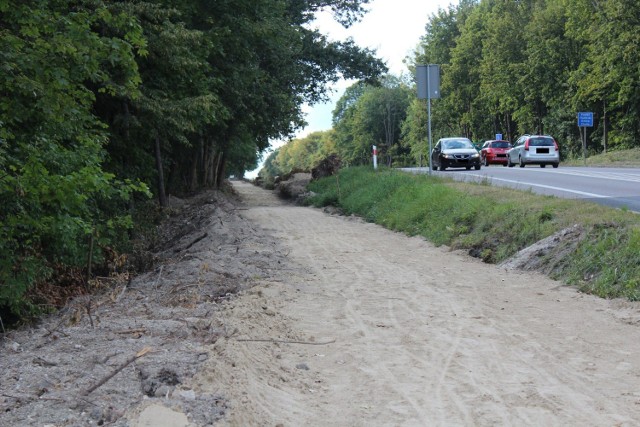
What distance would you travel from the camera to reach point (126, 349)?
18.0 feet

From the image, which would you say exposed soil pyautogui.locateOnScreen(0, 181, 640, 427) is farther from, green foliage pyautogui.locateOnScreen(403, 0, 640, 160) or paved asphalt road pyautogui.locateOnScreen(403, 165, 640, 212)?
green foliage pyautogui.locateOnScreen(403, 0, 640, 160)

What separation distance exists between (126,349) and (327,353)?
174 centimetres

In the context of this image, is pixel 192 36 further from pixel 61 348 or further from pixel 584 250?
pixel 61 348

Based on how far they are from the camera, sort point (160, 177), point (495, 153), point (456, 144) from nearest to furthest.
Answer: point (160, 177) < point (456, 144) < point (495, 153)

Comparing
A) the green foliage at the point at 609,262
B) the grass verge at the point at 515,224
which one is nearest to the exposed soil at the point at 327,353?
the green foliage at the point at 609,262

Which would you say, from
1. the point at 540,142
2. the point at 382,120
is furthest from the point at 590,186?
the point at 382,120

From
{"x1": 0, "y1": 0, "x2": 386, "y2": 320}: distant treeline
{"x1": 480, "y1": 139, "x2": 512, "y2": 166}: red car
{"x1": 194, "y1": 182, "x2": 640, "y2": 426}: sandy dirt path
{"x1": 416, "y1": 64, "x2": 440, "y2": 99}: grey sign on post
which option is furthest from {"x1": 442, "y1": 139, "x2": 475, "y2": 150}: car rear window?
{"x1": 194, "y1": 182, "x2": 640, "y2": 426}: sandy dirt path

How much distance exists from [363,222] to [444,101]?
66.1 metres

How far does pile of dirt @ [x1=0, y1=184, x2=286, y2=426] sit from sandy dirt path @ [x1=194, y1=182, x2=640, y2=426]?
24 centimetres

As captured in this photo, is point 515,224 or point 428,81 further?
point 428,81

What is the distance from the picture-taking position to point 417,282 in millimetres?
9398

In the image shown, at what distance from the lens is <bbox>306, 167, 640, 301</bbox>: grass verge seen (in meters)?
8.34

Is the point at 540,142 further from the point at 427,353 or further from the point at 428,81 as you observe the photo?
the point at 427,353

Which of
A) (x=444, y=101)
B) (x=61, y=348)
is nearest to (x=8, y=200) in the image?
(x=61, y=348)
